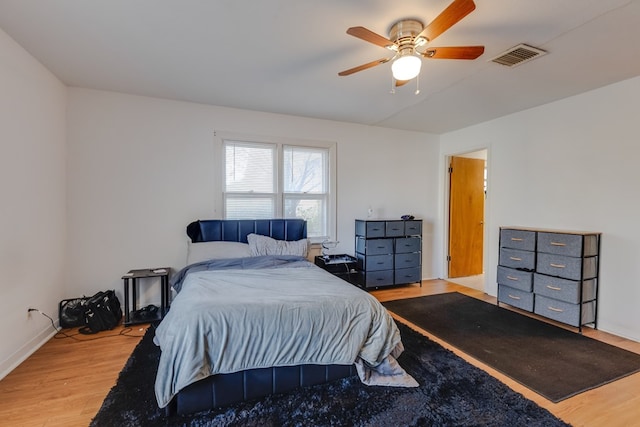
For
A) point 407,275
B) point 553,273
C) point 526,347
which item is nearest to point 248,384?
point 526,347

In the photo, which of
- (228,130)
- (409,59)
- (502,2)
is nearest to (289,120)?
(228,130)

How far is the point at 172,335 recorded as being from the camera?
1722mm

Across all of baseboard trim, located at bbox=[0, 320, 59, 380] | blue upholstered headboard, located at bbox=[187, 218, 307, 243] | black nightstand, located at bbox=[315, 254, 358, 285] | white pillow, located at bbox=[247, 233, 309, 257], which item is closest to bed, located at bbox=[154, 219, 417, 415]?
white pillow, located at bbox=[247, 233, 309, 257]

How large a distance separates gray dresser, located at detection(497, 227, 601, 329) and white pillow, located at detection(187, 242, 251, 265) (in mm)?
3231

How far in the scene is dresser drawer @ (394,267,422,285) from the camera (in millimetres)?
4461

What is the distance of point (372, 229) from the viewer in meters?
4.30

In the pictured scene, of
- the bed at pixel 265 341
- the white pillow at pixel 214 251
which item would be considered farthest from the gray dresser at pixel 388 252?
the bed at pixel 265 341

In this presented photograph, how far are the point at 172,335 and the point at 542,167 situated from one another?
14.2 feet

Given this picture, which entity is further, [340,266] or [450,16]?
[340,266]

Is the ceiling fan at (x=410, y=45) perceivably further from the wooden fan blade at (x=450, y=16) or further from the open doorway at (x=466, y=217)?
the open doorway at (x=466, y=217)

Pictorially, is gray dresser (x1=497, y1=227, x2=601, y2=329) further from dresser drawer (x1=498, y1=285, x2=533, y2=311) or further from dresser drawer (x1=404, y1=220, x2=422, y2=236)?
dresser drawer (x1=404, y1=220, x2=422, y2=236)

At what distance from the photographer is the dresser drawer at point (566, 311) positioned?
2.99m

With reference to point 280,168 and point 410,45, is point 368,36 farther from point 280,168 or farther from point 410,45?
point 280,168

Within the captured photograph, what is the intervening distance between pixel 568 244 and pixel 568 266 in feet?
0.75
